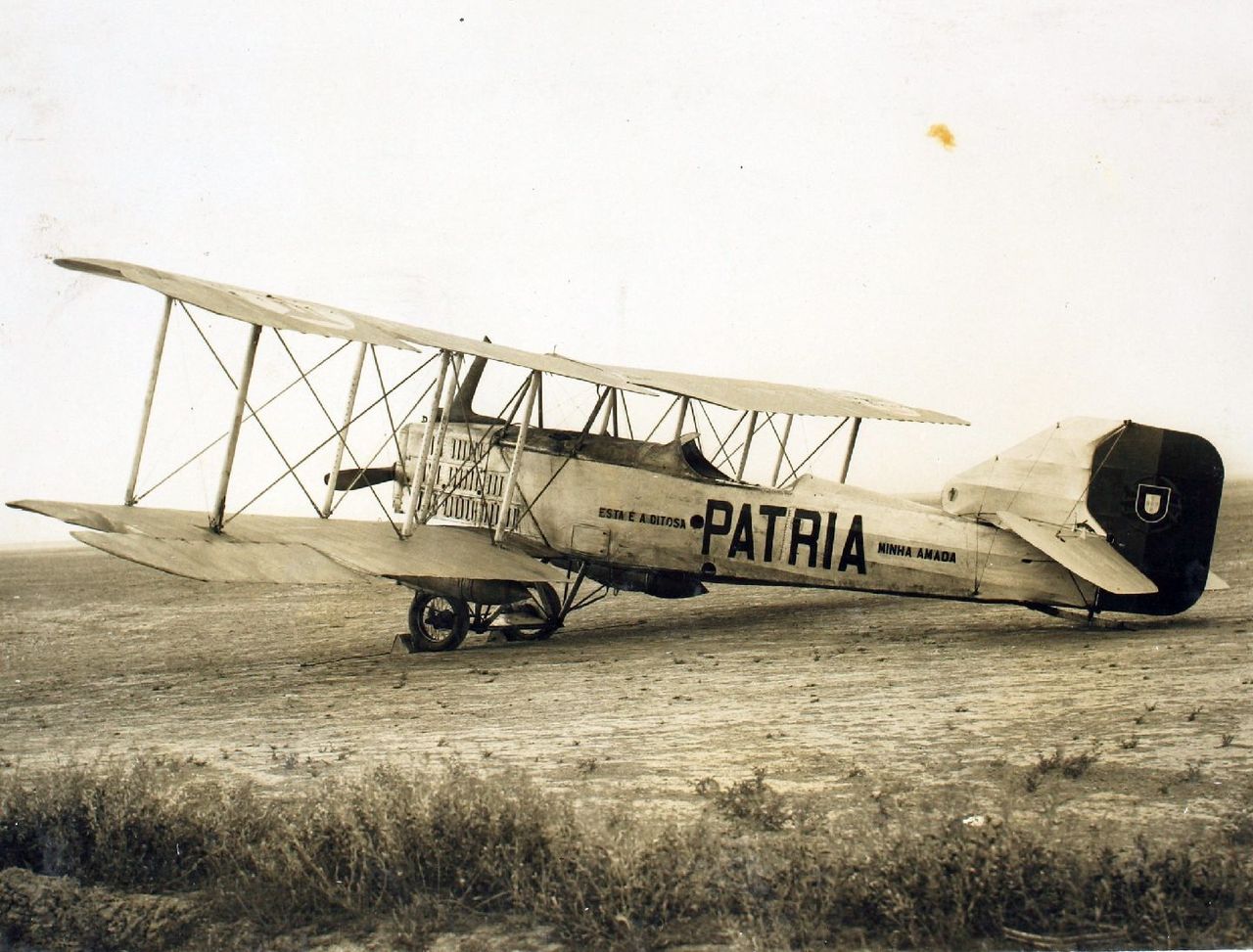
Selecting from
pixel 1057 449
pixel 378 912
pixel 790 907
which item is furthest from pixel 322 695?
pixel 1057 449

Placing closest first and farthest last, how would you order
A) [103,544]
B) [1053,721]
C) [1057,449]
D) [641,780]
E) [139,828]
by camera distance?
[139,828]
[641,780]
[1053,721]
[103,544]
[1057,449]

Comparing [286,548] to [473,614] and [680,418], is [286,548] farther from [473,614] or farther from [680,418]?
[680,418]

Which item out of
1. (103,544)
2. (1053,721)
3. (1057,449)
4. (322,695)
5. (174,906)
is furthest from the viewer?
(1057,449)

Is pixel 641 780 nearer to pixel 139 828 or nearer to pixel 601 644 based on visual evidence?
pixel 139 828

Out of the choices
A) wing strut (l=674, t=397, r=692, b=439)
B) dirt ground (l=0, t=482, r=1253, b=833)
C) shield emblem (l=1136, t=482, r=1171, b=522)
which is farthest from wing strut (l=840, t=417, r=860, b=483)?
shield emblem (l=1136, t=482, r=1171, b=522)

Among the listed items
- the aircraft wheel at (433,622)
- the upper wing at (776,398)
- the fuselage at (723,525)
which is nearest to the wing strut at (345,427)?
the aircraft wheel at (433,622)

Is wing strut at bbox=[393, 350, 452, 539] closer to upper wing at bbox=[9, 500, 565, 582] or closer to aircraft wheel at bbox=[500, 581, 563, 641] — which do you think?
upper wing at bbox=[9, 500, 565, 582]
